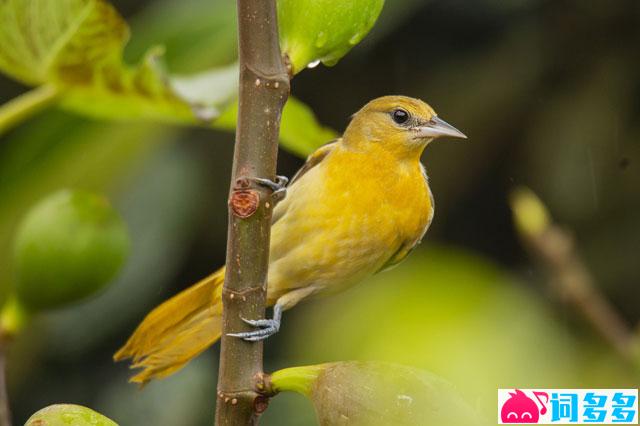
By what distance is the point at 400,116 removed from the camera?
47 cm

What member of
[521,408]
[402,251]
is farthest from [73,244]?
[521,408]

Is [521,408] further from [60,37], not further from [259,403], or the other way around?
[60,37]

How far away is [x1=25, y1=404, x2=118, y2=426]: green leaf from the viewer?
1.18 feet

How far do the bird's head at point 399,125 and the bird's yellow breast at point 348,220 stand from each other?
0.05 ft

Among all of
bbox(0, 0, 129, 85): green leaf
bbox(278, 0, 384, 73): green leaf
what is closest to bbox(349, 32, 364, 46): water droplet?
bbox(278, 0, 384, 73): green leaf

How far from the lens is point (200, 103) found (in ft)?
1.94

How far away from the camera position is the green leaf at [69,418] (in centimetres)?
36

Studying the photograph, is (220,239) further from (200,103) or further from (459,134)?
(459,134)

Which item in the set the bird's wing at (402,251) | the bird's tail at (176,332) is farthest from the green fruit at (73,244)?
the bird's wing at (402,251)

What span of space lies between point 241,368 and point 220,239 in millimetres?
835

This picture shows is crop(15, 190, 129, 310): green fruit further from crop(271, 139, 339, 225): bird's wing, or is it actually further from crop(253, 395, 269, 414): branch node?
crop(253, 395, 269, 414): branch node

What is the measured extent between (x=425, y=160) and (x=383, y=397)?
53 centimetres

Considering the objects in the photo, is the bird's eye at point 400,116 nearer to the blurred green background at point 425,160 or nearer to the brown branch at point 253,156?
the brown branch at point 253,156

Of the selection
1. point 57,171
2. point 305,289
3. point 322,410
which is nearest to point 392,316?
point 322,410
